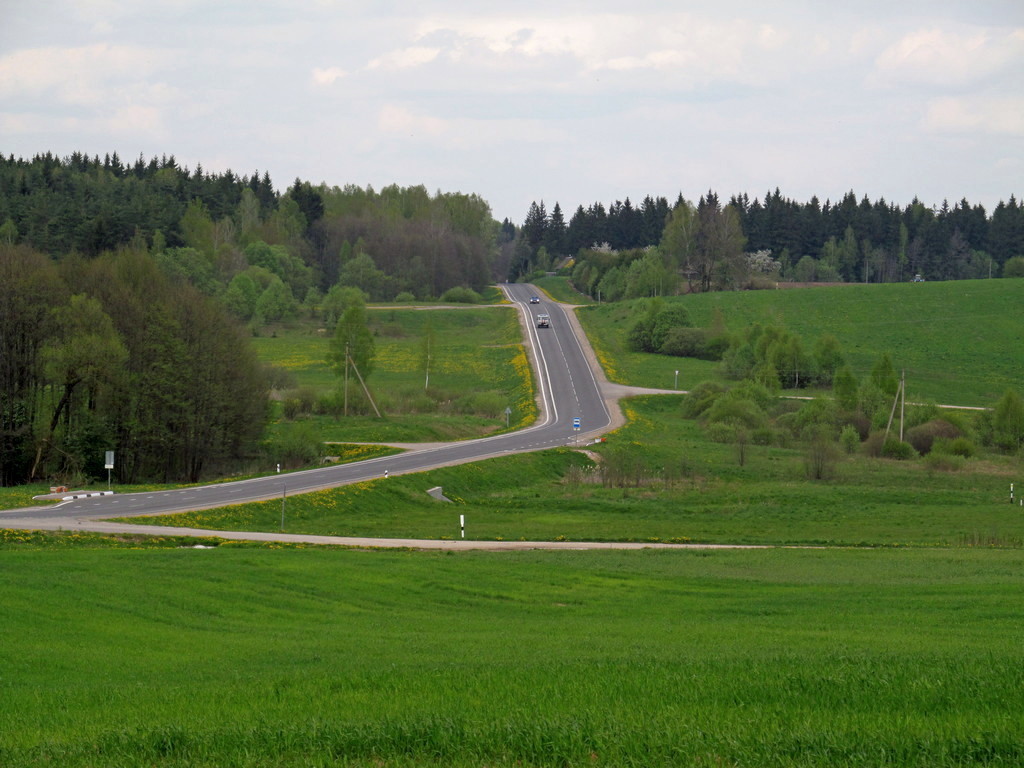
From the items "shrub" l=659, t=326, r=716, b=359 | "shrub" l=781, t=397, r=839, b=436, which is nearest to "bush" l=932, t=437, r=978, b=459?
"shrub" l=781, t=397, r=839, b=436

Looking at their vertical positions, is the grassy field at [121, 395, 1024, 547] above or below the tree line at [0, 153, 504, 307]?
below

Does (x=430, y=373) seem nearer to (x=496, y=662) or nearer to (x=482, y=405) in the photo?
→ (x=482, y=405)

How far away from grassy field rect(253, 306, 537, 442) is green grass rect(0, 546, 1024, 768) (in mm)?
42182

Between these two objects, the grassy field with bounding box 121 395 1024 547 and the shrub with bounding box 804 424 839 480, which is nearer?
the grassy field with bounding box 121 395 1024 547

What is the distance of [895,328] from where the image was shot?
120 meters

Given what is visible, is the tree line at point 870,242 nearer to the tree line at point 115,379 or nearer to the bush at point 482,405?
the bush at point 482,405

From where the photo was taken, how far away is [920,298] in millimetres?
133500

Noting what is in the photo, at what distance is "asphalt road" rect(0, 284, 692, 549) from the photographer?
3541 cm

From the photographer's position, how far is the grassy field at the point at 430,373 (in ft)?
238

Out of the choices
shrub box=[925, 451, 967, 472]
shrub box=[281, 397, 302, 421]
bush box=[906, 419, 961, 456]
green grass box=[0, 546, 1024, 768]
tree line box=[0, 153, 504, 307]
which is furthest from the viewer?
tree line box=[0, 153, 504, 307]

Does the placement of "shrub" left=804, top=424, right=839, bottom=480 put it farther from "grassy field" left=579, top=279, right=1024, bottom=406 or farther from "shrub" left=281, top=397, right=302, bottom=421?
"shrub" left=281, top=397, right=302, bottom=421

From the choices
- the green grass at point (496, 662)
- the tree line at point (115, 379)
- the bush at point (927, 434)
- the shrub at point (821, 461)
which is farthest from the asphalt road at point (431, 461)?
the bush at point (927, 434)

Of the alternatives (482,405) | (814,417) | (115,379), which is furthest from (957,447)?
(115,379)

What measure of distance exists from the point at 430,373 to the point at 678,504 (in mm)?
56800
